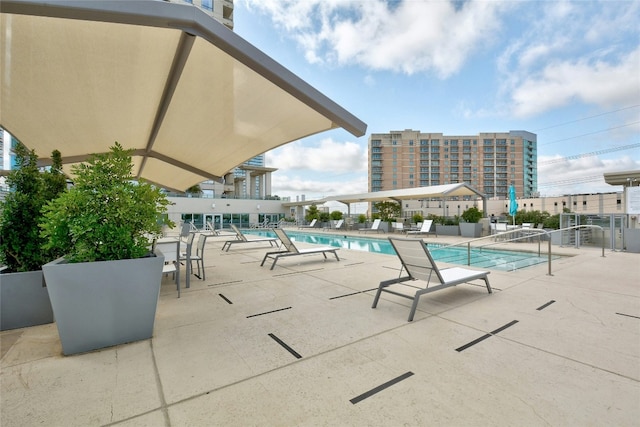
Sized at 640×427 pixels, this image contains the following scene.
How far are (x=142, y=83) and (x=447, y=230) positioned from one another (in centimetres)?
1612

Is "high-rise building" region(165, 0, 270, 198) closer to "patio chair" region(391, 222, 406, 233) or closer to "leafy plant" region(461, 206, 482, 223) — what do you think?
"patio chair" region(391, 222, 406, 233)

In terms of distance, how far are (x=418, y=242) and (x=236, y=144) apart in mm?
5403

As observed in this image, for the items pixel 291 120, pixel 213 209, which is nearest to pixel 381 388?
pixel 291 120

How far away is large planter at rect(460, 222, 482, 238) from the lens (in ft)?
49.3

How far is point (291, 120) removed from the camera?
5332 millimetres

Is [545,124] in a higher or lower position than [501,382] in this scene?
higher

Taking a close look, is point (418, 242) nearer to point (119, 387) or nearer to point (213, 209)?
point (119, 387)

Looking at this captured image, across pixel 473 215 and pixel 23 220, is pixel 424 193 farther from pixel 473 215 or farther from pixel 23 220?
pixel 23 220

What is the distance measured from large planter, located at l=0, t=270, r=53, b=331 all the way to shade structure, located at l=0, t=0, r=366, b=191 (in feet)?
8.32

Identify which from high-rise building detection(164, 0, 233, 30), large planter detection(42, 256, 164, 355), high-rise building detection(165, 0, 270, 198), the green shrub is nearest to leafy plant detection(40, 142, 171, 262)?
large planter detection(42, 256, 164, 355)

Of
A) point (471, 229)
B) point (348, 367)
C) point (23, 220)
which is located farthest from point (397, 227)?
point (23, 220)

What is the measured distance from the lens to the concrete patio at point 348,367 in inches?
68.9

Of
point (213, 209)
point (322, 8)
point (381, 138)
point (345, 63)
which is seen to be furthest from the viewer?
point (381, 138)

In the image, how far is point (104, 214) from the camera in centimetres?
281
